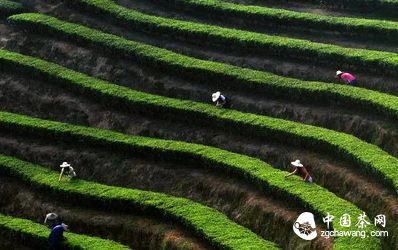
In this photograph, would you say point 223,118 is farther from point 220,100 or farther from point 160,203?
point 160,203

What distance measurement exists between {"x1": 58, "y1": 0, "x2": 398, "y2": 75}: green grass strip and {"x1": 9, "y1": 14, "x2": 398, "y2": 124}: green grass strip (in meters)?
1.72

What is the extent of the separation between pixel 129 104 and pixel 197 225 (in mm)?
8366

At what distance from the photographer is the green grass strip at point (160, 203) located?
1983cm

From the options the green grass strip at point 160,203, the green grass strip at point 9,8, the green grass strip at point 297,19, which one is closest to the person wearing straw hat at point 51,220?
the green grass strip at point 160,203

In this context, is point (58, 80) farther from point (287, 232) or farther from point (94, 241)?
point (287, 232)

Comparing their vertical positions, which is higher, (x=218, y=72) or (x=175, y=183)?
(x=218, y=72)

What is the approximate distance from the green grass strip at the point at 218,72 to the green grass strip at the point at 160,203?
7.32m

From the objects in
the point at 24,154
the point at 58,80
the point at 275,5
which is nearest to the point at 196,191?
the point at 24,154

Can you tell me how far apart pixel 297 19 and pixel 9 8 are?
51.2ft

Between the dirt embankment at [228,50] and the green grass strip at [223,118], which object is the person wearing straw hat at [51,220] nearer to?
the green grass strip at [223,118]

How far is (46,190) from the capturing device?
2395 cm

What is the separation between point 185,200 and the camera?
22.3 meters

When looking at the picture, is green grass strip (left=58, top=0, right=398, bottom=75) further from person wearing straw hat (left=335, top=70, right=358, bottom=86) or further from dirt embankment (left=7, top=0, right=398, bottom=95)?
person wearing straw hat (left=335, top=70, right=358, bottom=86)

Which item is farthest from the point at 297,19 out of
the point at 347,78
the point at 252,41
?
the point at 347,78
